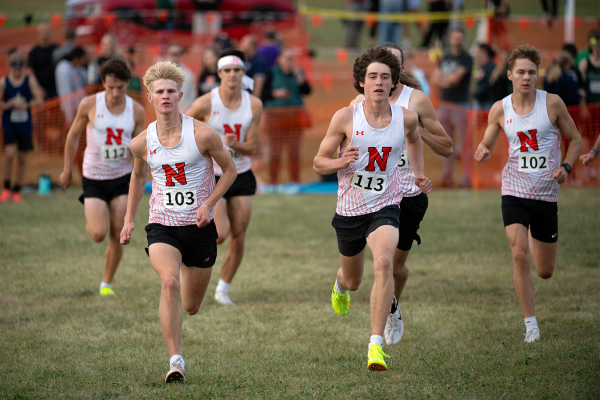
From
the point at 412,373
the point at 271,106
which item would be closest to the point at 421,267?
the point at 412,373

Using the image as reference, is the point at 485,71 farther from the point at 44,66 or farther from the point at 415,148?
the point at 44,66

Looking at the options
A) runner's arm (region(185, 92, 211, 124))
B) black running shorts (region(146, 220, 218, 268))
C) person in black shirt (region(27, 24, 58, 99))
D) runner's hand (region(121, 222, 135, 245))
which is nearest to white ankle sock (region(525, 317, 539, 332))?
black running shorts (region(146, 220, 218, 268))

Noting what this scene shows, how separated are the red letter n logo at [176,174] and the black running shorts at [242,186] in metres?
2.02

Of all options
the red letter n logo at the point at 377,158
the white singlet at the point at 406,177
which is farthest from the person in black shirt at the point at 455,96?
the red letter n logo at the point at 377,158

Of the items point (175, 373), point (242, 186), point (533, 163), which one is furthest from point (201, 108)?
point (533, 163)

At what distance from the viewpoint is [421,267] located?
8.55 metres

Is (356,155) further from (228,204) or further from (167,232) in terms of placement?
(228,204)

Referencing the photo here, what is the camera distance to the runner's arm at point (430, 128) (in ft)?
19.0

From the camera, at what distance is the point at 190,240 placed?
5164 millimetres

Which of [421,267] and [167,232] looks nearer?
[167,232]

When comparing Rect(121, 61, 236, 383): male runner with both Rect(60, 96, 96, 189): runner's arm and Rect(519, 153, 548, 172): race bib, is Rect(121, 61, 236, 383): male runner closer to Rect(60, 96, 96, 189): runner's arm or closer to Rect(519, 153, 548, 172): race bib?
Rect(60, 96, 96, 189): runner's arm

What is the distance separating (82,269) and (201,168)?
12.8 ft

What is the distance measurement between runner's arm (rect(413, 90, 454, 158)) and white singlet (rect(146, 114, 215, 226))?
6.17 ft

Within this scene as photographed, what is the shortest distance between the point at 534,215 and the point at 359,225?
5.71 ft
